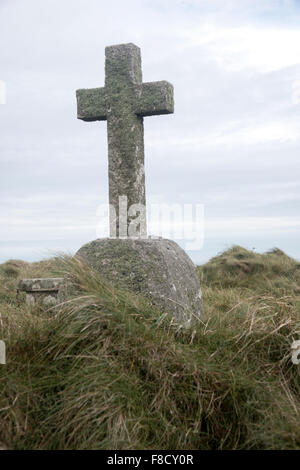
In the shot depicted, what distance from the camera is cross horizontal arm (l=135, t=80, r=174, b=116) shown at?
19.5ft

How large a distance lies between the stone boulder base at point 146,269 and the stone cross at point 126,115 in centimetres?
82

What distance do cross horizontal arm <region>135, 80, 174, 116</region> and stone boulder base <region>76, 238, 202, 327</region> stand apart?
161 centimetres

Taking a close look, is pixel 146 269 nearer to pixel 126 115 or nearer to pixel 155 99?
pixel 126 115

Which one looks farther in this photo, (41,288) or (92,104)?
(41,288)

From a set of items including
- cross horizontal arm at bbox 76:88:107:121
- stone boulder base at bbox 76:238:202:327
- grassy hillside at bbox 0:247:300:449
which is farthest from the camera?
cross horizontal arm at bbox 76:88:107:121

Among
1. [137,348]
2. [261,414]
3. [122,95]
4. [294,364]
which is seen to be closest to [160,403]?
[137,348]

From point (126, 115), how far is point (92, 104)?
478 millimetres

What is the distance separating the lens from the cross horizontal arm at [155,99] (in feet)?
19.5

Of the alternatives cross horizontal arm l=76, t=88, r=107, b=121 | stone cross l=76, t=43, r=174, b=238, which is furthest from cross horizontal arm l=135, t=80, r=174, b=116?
cross horizontal arm l=76, t=88, r=107, b=121

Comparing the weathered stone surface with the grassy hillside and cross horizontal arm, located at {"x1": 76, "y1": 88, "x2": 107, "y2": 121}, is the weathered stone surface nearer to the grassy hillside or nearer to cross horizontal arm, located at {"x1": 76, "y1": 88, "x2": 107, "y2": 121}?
cross horizontal arm, located at {"x1": 76, "y1": 88, "x2": 107, "y2": 121}

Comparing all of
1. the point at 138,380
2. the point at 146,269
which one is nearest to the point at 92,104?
the point at 146,269

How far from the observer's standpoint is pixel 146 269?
4938mm

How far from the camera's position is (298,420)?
3.35 meters
